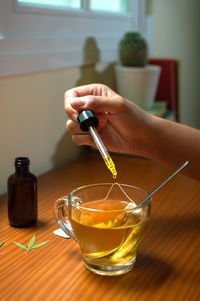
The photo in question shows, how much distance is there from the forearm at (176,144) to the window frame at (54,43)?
0.39m

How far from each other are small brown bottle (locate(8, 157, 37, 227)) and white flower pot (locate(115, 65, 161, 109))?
0.75m

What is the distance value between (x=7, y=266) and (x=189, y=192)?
539mm

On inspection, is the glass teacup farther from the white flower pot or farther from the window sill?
the white flower pot

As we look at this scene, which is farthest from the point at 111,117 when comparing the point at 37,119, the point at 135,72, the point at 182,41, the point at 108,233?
the point at 182,41

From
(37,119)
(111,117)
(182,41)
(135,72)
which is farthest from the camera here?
(182,41)

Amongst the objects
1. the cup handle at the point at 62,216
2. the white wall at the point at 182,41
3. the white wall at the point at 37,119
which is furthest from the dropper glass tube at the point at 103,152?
the white wall at the point at 182,41

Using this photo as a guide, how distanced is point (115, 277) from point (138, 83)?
0.95 m

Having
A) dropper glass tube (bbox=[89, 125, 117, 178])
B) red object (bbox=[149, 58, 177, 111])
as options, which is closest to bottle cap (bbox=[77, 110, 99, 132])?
dropper glass tube (bbox=[89, 125, 117, 178])

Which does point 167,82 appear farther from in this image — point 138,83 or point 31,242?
point 31,242

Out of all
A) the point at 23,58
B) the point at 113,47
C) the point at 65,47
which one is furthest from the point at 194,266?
the point at 113,47

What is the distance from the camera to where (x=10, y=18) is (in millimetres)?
1050

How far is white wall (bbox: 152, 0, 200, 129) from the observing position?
1.89 metres

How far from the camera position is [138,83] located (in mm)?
1481

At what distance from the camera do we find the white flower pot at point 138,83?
1474 mm
